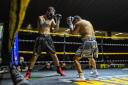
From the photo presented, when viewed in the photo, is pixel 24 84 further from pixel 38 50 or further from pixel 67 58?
pixel 67 58

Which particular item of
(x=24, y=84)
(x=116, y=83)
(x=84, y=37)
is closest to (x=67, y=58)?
(x=84, y=37)

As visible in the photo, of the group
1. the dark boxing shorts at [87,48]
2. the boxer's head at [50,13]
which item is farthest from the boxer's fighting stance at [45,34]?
the dark boxing shorts at [87,48]

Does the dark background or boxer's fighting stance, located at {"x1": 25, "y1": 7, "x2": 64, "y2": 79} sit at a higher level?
the dark background

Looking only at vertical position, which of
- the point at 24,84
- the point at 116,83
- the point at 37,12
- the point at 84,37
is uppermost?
the point at 37,12

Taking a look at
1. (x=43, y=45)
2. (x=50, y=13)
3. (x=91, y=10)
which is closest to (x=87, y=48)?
(x=43, y=45)

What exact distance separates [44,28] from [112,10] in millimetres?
3686

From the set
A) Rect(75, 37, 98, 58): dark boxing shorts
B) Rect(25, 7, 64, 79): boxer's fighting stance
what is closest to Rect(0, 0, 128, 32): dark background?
Rect(25, 7, 64, 79): boxer's fighting stance

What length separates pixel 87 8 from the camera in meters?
7.37

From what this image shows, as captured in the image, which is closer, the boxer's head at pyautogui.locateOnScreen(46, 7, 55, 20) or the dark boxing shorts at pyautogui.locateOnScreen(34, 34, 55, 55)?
the boxer's head at pyautogui.locateOnScreen(46, 7, 55, 20)

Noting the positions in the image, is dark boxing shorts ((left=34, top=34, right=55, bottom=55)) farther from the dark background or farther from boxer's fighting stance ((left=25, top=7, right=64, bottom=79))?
the dark background

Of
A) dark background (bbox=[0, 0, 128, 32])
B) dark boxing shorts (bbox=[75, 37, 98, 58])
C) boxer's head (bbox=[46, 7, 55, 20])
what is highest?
dark background (bbox=[0, 0, 128, 32])

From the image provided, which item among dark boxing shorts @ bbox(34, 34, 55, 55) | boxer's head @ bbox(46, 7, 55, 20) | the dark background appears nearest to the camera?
boxer's head @ bbox(46, 7, 55, 20)

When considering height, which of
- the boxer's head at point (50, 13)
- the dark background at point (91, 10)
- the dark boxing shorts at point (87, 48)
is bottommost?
the dark boxing shorts at point (87, 48)

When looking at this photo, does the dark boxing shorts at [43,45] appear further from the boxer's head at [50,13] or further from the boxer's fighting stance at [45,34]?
the boxer's head at [50,13]
